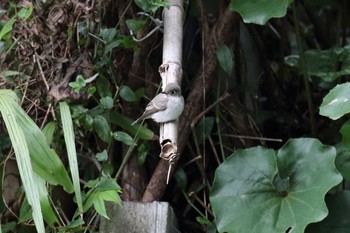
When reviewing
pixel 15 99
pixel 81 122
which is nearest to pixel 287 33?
pixel 81 122

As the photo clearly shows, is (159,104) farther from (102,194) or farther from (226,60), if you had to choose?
(226,60)

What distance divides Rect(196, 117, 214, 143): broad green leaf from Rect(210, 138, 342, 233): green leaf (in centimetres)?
15

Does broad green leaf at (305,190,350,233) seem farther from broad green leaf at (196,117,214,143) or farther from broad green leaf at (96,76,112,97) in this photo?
broad green leaf at (96,76,112,97)

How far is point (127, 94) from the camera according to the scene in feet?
4.53

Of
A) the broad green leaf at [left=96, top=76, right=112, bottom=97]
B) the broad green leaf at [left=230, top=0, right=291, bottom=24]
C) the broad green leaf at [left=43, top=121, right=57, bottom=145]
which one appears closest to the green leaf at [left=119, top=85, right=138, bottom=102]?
the broad green leaf at [left=96, top=76, right=112, bottom=97]

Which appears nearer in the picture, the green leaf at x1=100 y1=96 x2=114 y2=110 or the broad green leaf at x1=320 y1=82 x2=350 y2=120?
the broad green leaf at x1=320 y1=82 x2=350 y2=120

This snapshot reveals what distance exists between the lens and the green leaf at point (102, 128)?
1.35 metres

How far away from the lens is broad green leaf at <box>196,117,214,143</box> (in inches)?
58.5

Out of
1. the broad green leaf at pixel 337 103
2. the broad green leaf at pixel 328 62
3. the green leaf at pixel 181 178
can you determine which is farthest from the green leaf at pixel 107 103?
the broad green leaf at pixel 328 62

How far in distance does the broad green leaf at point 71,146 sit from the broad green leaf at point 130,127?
107 mm

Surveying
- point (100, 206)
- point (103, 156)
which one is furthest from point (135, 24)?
point (100, 206)

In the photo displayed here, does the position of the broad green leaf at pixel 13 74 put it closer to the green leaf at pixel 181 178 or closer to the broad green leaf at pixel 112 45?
the broad green leaf at pixel 112 45

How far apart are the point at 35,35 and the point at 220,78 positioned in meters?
0.42

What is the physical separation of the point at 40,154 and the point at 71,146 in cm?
6
